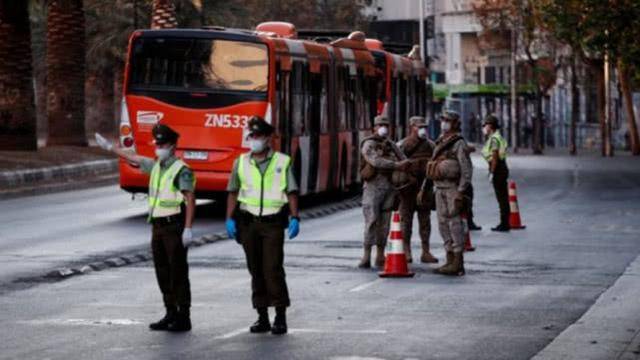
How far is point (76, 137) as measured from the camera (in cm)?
5078

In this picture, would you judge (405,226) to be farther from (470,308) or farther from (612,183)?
(612,183)

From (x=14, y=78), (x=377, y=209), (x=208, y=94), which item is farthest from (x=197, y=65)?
(x=14, y=78)

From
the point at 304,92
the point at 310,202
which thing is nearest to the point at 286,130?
the point at 304,92

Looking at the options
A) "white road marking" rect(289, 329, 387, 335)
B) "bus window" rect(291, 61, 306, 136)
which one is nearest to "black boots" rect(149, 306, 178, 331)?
"white road marking" rect(289, 329, 387, 335)

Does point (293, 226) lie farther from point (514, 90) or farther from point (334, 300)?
point (514, 90)

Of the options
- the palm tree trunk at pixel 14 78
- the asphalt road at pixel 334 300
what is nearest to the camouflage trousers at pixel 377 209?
the asphalt road at pixel 334 300

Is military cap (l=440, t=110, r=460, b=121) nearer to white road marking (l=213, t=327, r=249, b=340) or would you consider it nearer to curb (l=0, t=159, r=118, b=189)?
white road marking (l=213, t=327, r=249, b=340)

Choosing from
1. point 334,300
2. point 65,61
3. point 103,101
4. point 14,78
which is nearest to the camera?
point 334,300

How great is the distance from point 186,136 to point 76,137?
1831cm

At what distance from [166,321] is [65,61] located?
34037 millimetres

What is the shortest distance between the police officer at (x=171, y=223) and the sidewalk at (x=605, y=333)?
3.24m

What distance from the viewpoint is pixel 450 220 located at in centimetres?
2228

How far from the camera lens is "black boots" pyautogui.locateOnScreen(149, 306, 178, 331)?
16406mm

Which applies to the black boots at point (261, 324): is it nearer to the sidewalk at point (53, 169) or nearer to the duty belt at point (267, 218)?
the duty belt at point (267, 218)
